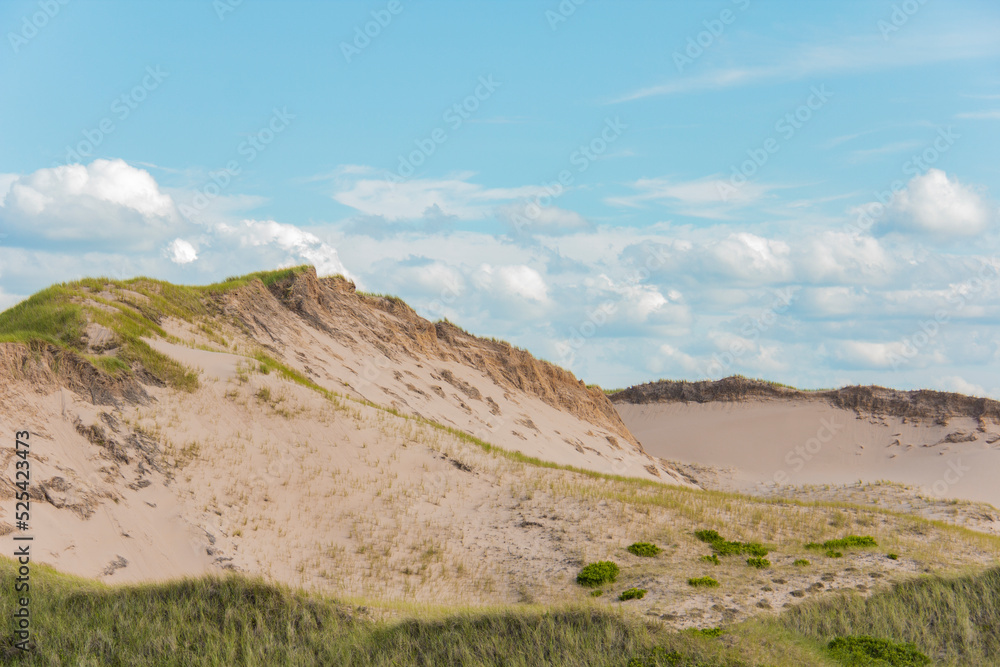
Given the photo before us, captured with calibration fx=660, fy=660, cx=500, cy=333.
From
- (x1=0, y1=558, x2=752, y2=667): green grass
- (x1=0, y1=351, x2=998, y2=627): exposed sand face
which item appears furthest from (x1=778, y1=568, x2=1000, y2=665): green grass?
(x1=0, y1=558, x2=752, y2=667): green grass

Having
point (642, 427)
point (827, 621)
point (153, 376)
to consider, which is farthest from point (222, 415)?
point (642, 427)

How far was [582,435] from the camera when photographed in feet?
133

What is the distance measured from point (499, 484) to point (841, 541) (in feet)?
31.4

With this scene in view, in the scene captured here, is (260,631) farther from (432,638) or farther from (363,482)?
(363,482)

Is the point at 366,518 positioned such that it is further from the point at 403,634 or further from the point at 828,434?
the point at 828,434

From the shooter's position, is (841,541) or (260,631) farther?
(841,541)

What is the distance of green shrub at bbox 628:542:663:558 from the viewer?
15.9 m

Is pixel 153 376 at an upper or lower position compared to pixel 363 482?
upper

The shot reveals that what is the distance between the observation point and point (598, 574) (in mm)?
14430

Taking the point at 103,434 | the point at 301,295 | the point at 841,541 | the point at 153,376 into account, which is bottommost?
the point at 841,541

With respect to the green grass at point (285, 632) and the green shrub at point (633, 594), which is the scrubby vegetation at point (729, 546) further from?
the green grass at point (285, 632)

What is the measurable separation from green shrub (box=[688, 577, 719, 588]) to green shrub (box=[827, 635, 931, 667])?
276cm

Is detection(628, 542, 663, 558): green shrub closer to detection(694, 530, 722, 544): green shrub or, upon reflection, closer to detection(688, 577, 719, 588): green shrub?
detection(694, 530, 722, 544): green shrub

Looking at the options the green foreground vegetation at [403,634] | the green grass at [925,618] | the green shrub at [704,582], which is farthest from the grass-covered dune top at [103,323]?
the green grass at [925,618]
